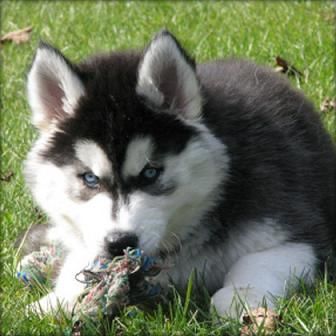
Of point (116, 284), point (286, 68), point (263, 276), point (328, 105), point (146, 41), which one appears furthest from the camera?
point (146, 41)

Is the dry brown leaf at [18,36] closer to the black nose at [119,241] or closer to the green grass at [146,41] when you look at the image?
the green grass at [146,41]

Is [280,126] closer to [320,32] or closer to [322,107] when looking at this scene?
[322,107]

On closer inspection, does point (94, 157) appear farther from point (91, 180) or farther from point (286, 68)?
point (286, 68)

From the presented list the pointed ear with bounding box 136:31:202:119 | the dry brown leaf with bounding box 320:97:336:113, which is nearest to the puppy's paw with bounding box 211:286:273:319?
the pointed ear with bounding box 136:31:202:119

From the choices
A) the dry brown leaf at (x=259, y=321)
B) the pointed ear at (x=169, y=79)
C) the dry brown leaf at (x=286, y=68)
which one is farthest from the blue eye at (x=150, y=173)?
the dry brown leaf at (x=286, y=68)

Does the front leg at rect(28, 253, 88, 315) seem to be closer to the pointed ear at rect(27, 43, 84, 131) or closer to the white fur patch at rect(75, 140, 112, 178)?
the white fur patch at rect(75, 140, 112, 178)

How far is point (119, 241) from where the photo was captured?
3826 millimetres

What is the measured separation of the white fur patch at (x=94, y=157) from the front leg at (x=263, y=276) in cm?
81

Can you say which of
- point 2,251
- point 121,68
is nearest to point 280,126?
point 121,68

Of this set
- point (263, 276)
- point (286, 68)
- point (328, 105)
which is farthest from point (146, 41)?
point (263, 276)

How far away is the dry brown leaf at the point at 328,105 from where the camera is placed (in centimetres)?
652

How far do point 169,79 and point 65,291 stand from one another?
1216 mm

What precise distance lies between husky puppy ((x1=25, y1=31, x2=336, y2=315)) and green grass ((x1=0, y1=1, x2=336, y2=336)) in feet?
0.73

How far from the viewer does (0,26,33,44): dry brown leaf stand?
8836 millimetres
